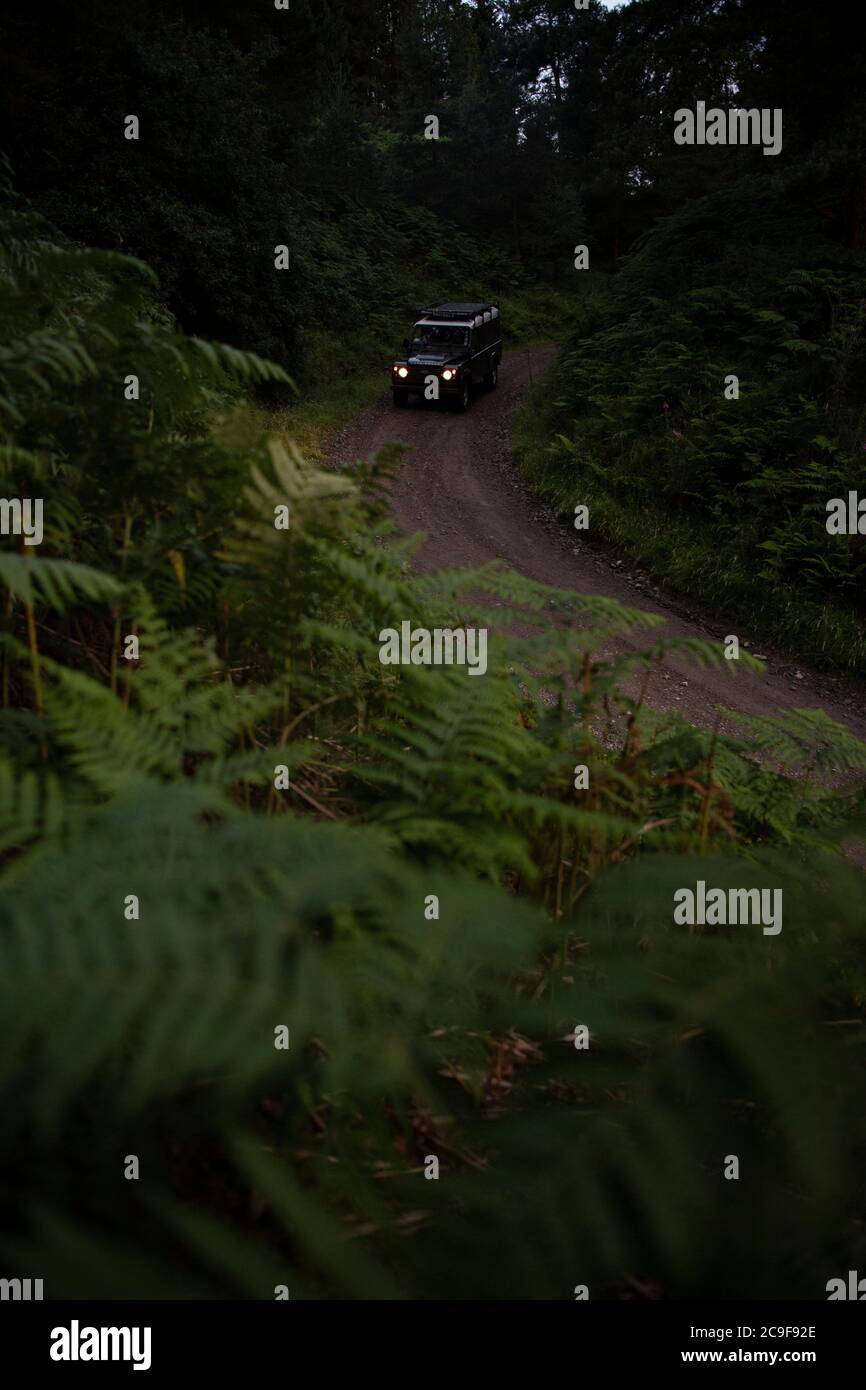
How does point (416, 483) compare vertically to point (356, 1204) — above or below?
above

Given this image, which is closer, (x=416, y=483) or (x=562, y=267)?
(x=416, y=483)

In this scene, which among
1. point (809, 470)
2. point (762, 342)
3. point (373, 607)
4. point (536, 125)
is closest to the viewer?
point (373, 607)

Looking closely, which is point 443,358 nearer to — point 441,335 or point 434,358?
point 434,358

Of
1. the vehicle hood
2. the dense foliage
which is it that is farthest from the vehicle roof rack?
the dense foliage

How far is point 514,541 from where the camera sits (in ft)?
39.9

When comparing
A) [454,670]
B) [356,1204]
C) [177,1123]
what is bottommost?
[356,1204]

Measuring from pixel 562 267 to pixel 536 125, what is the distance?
5052 millimetres

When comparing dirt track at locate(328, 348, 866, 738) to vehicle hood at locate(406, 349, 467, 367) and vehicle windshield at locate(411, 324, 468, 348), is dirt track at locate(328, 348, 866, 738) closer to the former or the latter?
vehicle hood at locate(406, 349, 467, 367)

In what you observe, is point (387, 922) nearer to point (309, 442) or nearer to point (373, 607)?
point (373, 607)

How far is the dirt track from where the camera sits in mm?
8500

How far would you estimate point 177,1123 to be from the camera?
4.47ft

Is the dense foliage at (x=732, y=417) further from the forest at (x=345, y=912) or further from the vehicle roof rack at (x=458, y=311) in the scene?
the forest at (x=345, y=912)

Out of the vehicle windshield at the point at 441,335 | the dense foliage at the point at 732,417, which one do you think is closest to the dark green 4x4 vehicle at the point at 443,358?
the vehicle windshield at the point at 441,335

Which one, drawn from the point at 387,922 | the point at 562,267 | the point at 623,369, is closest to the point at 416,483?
the point at 623,369
